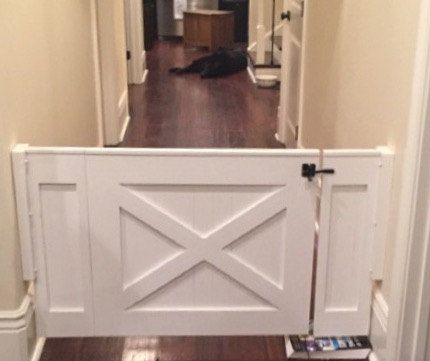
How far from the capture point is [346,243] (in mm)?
2082

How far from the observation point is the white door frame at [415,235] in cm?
175

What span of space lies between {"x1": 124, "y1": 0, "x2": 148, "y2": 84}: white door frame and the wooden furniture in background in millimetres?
2216

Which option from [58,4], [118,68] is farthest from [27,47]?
[118,68]

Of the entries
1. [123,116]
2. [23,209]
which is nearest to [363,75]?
[23,209]

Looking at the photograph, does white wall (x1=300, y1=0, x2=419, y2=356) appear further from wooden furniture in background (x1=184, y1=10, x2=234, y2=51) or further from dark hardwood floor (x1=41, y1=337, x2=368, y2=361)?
wooden furniture in background (x1=184, y1=10, x2=234, y2=51)

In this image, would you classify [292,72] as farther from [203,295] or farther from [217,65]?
[217,65]

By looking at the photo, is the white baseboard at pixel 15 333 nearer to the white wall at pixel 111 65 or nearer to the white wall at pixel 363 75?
the white wall at pixel 363 75

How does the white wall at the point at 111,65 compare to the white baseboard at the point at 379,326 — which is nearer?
the white baseboard at the point at 379,326

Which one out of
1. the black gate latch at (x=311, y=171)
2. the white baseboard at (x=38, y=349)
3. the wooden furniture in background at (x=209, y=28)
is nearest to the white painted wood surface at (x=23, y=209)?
the white baseboard at (x=38, y=349)

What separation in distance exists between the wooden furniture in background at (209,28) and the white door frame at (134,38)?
7.27 ft

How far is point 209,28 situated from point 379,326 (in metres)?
7.10

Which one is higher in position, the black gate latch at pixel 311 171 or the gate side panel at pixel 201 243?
the black gate latch at pixel 311 171

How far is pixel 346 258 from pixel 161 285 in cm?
61

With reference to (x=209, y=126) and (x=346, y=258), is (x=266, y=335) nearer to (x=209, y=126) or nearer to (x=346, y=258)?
(x=346, y=258)
